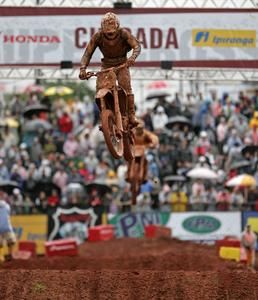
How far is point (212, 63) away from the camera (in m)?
23.9

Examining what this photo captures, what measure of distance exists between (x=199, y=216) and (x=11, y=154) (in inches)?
239

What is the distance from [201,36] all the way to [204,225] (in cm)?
773

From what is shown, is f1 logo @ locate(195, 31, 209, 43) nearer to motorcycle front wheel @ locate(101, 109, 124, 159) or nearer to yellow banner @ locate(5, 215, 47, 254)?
motorcycle front wheel @ locate(101, 109, 124, 159)

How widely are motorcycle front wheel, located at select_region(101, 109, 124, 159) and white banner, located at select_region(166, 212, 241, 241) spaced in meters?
12.2

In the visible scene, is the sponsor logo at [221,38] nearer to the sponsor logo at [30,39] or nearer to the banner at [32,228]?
the sponsor logo at [30,39]

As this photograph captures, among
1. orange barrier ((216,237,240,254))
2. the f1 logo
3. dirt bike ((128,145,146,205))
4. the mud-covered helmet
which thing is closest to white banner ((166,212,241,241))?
orange barrier ((216,237,240,254))

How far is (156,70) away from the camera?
24.1 metres

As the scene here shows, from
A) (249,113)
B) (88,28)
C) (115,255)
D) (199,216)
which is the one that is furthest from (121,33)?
(249,113)

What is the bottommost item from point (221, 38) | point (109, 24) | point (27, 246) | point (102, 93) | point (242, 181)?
point (27, 246)

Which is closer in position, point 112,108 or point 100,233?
point 112,108

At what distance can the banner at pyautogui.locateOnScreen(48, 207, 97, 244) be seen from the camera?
29875 millimetres

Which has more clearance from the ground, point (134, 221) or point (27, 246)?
point (134, 221)

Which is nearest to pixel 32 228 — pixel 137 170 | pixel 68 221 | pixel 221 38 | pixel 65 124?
pixel 68 221

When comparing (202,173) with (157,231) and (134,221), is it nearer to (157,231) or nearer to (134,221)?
(157,231)
